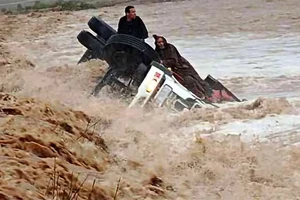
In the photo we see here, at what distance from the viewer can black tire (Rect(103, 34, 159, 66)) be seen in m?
12.5

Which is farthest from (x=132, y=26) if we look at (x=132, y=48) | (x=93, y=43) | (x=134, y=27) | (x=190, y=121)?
(x=190, y=121)

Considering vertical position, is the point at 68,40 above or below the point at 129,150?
below

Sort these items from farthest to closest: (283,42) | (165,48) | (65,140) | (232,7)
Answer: (232,7) → (283,42) → (165,48) → (65,140)

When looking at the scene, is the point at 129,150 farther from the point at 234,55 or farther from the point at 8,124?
the point at 234,55

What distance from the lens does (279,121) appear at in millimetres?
11438

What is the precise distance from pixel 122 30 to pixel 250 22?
11.5 meters

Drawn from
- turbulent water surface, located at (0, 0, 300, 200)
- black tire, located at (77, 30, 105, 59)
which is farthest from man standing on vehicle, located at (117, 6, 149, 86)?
turbulent water surface, located at (0, 0, 300, 200)

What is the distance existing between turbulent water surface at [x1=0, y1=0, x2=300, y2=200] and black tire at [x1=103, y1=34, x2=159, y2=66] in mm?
866

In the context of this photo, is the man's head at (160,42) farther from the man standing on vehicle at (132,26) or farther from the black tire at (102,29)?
the black tire at (102,29)

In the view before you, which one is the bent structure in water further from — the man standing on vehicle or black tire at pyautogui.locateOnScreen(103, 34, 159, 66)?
the man standing on vehicle

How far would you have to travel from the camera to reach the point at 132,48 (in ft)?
40.9

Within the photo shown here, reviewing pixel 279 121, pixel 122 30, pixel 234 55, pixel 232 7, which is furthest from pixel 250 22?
pixel 279 121

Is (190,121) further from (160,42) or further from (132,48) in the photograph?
(160,42)

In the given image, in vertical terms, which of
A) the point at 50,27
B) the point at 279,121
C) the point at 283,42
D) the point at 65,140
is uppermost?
the point at 65,140
